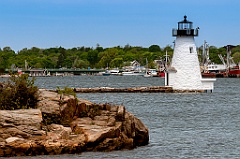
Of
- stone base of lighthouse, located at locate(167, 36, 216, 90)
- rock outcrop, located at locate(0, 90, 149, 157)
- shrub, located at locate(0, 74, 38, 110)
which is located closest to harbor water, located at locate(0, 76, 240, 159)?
rock outcrop, located at locate(0, 90, 149, 157)

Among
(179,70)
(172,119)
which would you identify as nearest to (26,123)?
(172,119)

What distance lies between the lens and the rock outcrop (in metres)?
24.4

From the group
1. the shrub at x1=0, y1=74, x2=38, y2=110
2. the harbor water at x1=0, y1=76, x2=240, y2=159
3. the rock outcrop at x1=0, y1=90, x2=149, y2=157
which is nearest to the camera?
the rock outcrop at x1=0, y1=90, x2=149, y2=157

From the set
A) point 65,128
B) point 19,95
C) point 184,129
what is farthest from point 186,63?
point 65,128

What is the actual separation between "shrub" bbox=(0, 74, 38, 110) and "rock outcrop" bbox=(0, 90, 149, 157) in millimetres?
368

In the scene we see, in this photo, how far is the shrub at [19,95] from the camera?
26.8 meters

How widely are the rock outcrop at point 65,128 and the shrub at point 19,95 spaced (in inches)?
14.5

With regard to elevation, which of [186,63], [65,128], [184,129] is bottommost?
[184,129]

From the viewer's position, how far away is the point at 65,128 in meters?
25.7

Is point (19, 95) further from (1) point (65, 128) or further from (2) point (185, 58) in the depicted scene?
(2) point (185, 58)

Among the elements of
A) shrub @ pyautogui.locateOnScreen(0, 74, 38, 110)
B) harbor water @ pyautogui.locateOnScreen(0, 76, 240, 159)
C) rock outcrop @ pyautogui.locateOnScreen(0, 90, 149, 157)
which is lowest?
harbor water @ pyautogui.locateOnScreen(0, 76, 240, 159)

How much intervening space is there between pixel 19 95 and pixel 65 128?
257cm

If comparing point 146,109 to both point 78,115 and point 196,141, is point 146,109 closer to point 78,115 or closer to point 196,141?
point 196,141

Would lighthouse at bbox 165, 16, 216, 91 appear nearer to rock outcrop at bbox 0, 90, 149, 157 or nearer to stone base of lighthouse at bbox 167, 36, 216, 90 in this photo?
stone base of lighthouse at bbox 167, 36, 216, 90
